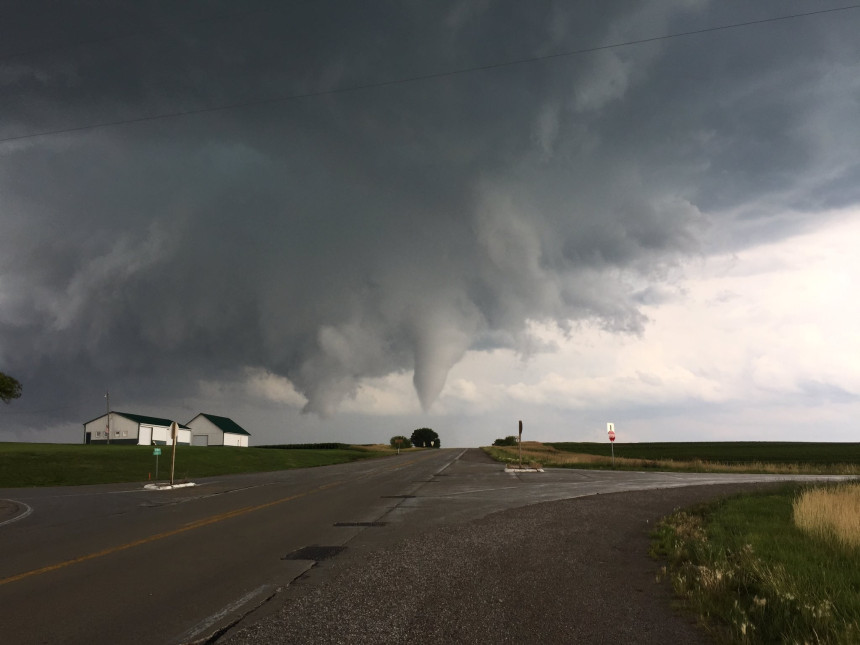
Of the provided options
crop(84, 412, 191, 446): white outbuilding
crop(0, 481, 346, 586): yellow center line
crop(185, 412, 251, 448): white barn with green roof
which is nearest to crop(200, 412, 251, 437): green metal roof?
crop(185, 412, 251, 448): white barn with green roof

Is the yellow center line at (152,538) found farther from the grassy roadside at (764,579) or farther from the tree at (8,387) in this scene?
the tree at (8,387)

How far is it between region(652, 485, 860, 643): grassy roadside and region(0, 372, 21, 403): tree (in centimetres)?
8347

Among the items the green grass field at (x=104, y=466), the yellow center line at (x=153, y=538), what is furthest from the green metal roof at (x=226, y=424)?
the yellow center line at (x=153, y=538)

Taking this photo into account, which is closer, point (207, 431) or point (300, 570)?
point (300, 570)

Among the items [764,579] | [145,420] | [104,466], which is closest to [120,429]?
[145,420]

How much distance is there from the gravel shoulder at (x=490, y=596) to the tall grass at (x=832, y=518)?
3110mm

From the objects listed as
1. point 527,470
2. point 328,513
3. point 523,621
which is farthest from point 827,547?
point 527,470

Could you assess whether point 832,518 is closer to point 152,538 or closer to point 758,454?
point 152,538

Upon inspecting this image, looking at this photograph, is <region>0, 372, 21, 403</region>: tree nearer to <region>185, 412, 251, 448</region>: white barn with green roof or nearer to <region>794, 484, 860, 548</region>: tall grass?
<region>185, 412, 251, 448</region>: white barn with green roof

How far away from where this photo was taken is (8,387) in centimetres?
7244

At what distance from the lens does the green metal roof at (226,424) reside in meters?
108

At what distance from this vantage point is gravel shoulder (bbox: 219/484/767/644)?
18.5 feet

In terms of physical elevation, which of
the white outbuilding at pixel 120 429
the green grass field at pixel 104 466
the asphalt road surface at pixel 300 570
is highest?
the white outbuilding at pixel 120 429

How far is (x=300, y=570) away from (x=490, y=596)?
303cm
